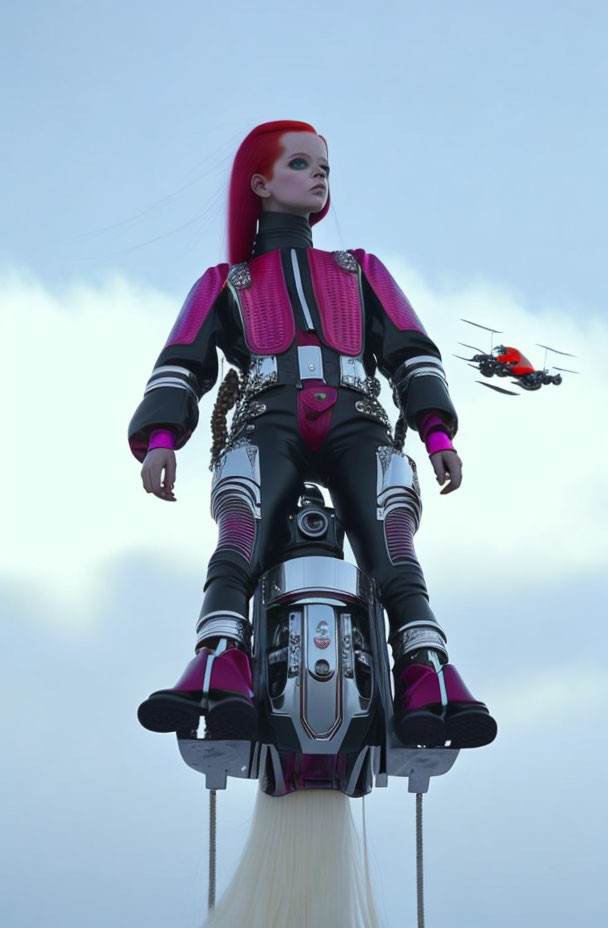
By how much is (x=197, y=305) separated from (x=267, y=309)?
382 mm

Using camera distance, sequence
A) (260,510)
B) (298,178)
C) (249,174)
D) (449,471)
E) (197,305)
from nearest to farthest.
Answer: (260,510), (449,471), (197,305), (298,178), (249,174)

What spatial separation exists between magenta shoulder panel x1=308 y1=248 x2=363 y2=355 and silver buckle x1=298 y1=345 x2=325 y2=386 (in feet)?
0.37

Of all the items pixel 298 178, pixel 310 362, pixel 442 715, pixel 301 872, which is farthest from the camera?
pixel 298 178

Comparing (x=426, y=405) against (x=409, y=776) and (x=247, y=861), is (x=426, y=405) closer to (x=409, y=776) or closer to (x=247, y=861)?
(x=409, y=776)

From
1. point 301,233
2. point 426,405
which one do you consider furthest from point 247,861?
point 301,233

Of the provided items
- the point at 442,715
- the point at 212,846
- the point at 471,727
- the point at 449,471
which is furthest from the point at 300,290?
the point at 212,846

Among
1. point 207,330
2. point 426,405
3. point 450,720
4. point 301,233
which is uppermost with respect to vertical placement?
point 301,233

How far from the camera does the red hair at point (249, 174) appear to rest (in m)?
7.48

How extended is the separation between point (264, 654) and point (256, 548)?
51cm

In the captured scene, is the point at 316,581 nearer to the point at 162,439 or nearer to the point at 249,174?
the point at 162,439

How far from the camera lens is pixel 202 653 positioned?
566 cm

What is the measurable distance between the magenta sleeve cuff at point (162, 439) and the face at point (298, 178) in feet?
5.57

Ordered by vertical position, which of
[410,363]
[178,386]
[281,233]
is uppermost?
[281,233]

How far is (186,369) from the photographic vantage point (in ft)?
22.2
